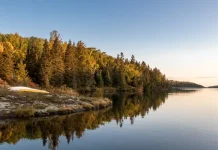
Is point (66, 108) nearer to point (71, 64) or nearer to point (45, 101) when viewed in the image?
point (45, 101)

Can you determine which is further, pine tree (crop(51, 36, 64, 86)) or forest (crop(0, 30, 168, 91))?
pine tree (crop(51, 36, 64, 86))

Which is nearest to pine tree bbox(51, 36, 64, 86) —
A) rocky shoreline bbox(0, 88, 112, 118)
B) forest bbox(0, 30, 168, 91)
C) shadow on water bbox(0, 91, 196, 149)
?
forest bbox(0, 30, 168, 91)

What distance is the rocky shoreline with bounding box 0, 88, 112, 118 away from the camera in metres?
28.3

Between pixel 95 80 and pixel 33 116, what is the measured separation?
80.1 meters


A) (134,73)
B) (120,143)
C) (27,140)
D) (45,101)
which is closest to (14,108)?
(45,101)

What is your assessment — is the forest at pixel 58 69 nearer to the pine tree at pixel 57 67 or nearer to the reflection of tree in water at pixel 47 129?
the pine tree at pixel 57 67

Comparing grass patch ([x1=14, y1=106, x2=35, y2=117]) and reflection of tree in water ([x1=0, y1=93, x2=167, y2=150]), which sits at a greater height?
grass patch ([x1=14, y1=106, x2=35, y2=117])

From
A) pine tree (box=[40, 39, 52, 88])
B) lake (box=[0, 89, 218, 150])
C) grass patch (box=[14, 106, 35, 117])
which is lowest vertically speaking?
lake (box=[0, 89, 218, 150])

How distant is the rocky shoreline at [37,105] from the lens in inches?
1113

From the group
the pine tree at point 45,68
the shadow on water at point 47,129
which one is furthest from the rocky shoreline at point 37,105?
the pine tree at point 45,68

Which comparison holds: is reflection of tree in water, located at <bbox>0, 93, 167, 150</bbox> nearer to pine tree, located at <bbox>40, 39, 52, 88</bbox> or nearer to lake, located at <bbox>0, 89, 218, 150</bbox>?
lake, located at <bbox>0, 89, 218, 150</bbox>

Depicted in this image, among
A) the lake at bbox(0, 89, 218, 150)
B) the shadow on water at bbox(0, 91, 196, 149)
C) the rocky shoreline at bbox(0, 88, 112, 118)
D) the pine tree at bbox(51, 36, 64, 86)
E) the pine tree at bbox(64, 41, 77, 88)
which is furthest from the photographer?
the pine tree at bbox(64, 41, 77, 88)

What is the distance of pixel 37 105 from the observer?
31.2m

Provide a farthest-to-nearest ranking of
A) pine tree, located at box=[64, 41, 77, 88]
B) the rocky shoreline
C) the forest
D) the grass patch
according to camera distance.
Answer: pine tree, located at box=[64, 41, 77, 88]
the forest
the rocky shoreline
the grass patch
